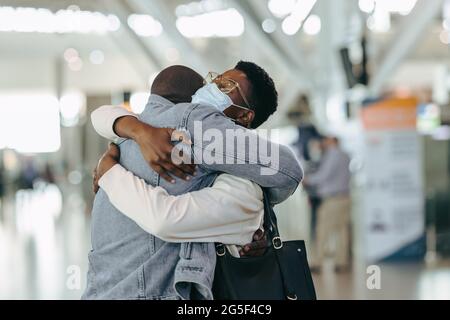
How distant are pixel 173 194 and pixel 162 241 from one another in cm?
12

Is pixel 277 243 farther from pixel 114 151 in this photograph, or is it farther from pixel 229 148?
pixel 114 151

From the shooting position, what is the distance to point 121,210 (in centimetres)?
181

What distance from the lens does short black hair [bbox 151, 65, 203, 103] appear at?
75.7 inches

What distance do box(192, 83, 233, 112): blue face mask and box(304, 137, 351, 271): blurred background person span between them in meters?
8.23

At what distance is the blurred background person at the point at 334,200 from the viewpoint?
10078 mm

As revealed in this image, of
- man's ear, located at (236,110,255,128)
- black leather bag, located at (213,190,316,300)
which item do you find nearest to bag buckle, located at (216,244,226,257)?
black leather bag, located at (213,190,316,300)

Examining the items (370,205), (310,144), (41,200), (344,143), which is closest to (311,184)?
(370,205)

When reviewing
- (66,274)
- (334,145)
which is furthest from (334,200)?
(66,274)

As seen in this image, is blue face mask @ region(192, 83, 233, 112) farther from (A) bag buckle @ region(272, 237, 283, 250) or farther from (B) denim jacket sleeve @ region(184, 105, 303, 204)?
(A) bag buckle @ region(272, 237, 283, 250)

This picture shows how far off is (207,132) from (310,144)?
10042 millimetres

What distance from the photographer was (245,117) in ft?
6.39

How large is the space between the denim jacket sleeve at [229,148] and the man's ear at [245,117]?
0.32ft

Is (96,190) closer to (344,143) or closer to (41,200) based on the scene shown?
(344,143)

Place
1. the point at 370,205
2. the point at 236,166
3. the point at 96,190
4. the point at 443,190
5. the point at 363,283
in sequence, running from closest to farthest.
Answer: the point at 236,166 < the point at 96,190 < the point at 363,283 < the point at 370,205 < the point at 443,190
